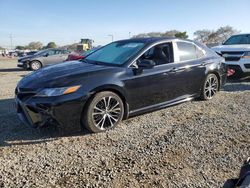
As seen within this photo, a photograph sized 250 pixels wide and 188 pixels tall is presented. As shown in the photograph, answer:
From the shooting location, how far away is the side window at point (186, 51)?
586cm

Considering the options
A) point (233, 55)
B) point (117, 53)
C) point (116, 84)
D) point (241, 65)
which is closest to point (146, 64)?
point (116, 84)

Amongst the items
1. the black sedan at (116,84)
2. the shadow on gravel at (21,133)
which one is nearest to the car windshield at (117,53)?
the black sedan at (116,84)

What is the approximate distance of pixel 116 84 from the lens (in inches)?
185

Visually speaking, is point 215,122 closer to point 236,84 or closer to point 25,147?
point 25,147

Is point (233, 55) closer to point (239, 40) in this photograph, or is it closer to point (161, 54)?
point (239, 40)

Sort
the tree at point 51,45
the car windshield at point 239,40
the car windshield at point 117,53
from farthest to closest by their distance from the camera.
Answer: the tree at point 51,45 → the car windshield at point 239,40 → the car windshield at point 117,53

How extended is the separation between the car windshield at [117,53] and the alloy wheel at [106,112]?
31.2 inches

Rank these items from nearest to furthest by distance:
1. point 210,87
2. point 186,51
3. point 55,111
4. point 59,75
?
1. point 55,111
2. point 59,75
3. point 186,51
4. point 210,87

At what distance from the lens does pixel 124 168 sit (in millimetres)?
3453

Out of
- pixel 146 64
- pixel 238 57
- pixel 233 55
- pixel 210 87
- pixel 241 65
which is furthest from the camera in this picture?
pixel 233 55

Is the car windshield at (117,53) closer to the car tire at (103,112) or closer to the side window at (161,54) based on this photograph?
the side window at (161,54)

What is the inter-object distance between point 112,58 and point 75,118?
1584 millimetres

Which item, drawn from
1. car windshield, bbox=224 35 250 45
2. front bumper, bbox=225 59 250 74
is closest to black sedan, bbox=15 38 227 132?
front bumper, bbox=225 59 250 74

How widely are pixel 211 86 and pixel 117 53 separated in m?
2.53
